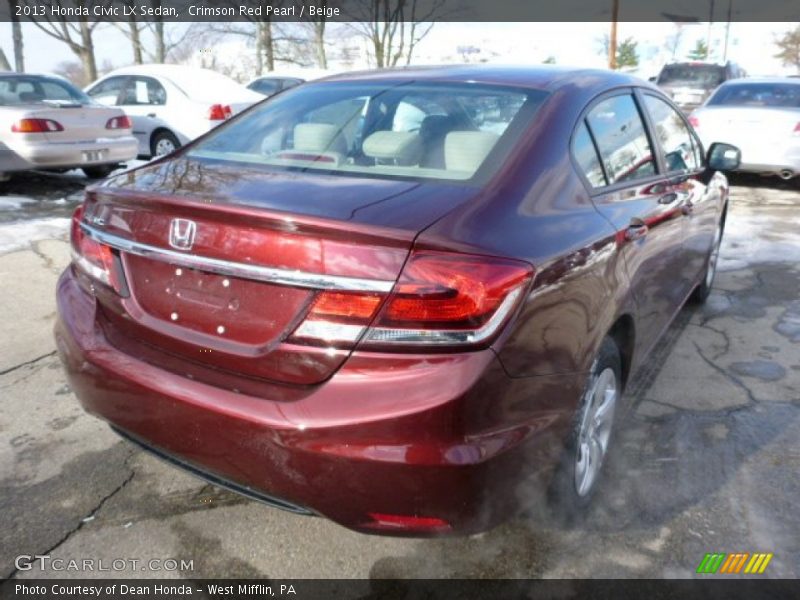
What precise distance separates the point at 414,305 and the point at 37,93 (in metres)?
8.43

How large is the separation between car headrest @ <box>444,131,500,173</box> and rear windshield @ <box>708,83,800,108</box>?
28.7 ft

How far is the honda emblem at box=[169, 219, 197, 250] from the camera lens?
193 centimetres

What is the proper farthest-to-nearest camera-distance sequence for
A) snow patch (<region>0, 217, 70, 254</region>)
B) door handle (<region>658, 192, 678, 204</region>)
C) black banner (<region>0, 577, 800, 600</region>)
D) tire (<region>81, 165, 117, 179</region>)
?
tire (<region>81, 165, 117, 179</region>) < snow patch (<region>0, 217, 70, 254</region>) < door handle (<region>658, 192, 678, 204</region>) < black banner (<region>0, 577, 800, 600</region>)

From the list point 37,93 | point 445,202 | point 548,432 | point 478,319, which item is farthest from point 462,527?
point 37,93

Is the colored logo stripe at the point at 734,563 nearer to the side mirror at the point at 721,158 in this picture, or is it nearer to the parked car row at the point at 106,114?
the side mirror at the point at 721,158

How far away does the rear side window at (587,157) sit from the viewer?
7.86 feet

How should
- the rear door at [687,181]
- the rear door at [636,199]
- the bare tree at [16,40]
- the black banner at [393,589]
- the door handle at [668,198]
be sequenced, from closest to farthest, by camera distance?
1. the black banner at [393,589]
2. the rear door at [636,199]
3. the door handle at [668,198]
4. the rear door at [687,181]
5. the bare tree at [16,40]

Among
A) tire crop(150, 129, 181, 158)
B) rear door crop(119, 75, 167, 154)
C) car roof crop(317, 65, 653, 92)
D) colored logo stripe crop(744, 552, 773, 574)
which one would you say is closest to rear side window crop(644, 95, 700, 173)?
car roof crop(317, 65, 653, 92)

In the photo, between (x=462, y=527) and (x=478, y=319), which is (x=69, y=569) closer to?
(x=462, y=527)

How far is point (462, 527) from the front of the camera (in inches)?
73.0

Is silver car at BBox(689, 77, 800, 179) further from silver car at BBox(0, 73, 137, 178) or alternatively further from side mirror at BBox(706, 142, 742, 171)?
silver car at BBox(0, 73, 137, 178)

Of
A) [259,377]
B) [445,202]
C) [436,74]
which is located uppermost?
[436,74]

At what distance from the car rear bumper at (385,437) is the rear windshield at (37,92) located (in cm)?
751

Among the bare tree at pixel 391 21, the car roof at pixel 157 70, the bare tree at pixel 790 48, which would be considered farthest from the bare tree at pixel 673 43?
the car roof at pixel 157 70
